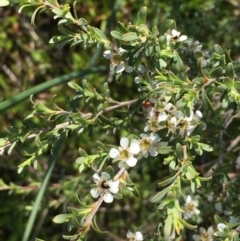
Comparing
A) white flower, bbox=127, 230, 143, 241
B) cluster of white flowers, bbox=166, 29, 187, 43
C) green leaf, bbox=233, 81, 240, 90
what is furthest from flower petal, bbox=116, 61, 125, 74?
white flower, bbox=127, 230, 143, 241

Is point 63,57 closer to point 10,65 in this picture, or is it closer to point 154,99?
point 10,65

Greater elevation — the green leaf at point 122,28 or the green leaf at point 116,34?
the green leaf at point 122,28

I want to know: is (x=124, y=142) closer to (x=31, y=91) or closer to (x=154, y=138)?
(x=154, y=138)

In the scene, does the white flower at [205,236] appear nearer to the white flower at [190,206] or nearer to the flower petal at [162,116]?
the white flower at [190,206]

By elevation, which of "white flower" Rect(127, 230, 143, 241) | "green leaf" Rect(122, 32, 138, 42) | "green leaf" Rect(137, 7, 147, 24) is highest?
"green leaf" Rect(137, 7, 147, 24)

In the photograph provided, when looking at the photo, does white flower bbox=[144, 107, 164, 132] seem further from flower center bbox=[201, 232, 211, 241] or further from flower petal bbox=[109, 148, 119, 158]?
flower center bbox=[201, 232, 211, 241]

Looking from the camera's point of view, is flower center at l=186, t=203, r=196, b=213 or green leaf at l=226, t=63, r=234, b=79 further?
flower center at l=186, t=203, r=196, b=213

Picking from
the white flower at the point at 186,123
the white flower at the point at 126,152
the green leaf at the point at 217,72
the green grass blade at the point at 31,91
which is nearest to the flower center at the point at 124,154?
the white flower at the point at 126,152

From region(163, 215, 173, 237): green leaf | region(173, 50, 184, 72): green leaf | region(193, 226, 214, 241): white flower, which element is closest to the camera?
region(163, 215, 173, 237): green leaf

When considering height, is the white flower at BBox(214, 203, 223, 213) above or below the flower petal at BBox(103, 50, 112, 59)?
below
